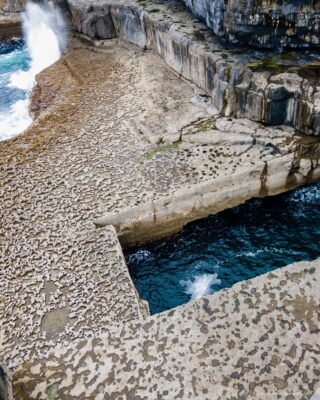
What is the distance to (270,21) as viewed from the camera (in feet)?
30.4

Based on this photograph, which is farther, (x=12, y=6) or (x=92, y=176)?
(x=12, y=6)

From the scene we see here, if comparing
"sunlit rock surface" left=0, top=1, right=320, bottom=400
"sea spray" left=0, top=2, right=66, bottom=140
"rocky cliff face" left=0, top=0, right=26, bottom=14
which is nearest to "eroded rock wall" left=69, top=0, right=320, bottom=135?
"sunlit rock surface" left=0, top=1, right=320, bottom=400

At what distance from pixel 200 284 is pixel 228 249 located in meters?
1.13

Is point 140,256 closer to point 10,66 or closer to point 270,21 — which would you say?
point 270,21

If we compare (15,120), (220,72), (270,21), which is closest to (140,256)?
(220,72)

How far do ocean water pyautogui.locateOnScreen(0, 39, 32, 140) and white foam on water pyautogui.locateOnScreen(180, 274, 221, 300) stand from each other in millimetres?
7340

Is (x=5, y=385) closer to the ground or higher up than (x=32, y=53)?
higher up

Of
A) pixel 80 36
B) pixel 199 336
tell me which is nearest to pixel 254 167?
pixel 199 336

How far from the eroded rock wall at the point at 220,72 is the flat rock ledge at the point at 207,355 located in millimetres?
5193

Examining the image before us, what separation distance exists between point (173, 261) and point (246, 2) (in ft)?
20.5

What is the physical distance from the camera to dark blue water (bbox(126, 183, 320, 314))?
25.2 feet

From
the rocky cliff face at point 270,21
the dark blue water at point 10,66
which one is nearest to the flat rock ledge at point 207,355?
the rocky cliff face at point 270,21

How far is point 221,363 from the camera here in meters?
4.28

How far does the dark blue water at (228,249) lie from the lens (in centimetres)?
767
